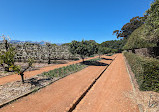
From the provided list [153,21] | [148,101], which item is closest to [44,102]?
[148,101]

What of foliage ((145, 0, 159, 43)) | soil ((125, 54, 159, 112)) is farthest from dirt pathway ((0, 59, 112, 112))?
foliage ((145, 0, 159, 43))

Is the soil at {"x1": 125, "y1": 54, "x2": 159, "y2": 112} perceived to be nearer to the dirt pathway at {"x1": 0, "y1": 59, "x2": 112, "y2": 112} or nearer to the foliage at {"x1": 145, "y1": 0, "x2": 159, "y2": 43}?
the dirt pathway at {"x1": 0, "y1": 59, "x2": 112, "y2": 112}

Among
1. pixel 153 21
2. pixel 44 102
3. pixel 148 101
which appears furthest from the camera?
pixel 153 21

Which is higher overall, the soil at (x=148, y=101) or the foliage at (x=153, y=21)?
the foliage at (x=153, y=21)

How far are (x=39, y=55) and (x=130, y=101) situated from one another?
20.1 m

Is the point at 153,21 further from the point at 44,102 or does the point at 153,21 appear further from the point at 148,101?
the point at 44,102

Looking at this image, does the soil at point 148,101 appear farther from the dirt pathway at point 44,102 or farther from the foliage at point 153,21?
the foliage at point 153,21

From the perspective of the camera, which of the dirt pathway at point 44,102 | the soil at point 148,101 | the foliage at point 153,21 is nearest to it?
the soil at point 148,101

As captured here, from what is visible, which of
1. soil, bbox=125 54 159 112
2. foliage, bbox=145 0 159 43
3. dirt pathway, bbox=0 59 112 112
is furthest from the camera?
foliage, bbox=145 0 159 43

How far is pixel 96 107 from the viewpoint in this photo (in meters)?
4.47

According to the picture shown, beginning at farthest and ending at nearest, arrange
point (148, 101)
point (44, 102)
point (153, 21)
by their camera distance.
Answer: point (153, 21), point (44, 102), point (148, 101)

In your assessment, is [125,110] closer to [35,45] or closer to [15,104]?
[15,104]

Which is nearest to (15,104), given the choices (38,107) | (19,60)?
(38,107)

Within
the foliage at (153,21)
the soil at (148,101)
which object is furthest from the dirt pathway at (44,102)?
the foliage at (153,21)
